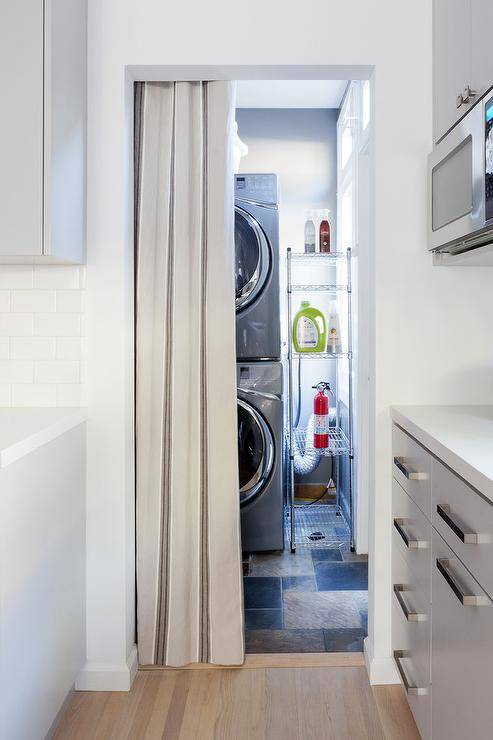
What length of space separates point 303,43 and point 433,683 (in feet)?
6.04

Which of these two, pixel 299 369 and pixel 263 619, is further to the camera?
pixel 299 369

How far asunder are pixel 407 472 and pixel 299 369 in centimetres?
232

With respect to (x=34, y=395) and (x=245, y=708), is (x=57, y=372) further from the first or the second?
(x=245, y=708)

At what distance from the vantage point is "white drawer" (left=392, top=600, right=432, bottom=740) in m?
1.58

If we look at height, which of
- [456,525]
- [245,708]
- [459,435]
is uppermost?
[459,435]

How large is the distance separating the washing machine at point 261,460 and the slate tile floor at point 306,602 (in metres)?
0.13

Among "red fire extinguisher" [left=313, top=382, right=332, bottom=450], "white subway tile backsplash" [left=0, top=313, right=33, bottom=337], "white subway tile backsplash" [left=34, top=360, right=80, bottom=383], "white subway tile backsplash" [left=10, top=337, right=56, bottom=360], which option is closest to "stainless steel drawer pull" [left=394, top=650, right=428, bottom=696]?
"white subway tile backsplash" [left=34, top=360, right=80, bottom=383]

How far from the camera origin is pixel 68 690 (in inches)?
73.9

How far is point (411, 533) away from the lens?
5.72ft

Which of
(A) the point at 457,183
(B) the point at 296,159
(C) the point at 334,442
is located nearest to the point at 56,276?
(A) the point at 457,183

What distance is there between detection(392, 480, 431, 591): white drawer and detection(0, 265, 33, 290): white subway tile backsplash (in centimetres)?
133

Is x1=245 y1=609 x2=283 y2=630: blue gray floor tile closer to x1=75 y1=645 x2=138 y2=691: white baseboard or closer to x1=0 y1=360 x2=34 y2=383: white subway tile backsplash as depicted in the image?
x1=75 y1=645 x2=138 y2=691: white baseboard

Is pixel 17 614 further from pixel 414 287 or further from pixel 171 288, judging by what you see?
pixel 414 287

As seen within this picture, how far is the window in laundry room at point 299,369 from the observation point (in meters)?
2.71
